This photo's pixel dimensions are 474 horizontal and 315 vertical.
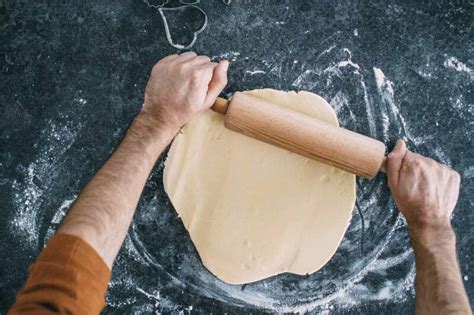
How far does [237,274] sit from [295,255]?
20cm

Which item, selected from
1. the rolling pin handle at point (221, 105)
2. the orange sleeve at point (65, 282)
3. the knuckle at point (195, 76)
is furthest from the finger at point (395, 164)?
the orange sleeve at point (65, 282)

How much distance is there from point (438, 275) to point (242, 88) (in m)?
0.83

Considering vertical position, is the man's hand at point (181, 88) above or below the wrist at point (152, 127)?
above

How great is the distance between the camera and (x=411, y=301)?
1732 mm

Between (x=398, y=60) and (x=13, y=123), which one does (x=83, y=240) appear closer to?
(x=13, y=123)

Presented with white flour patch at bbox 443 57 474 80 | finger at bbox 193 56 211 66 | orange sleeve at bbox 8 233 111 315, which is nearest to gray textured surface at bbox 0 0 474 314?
white flour patch at bbox 443 57 474 80

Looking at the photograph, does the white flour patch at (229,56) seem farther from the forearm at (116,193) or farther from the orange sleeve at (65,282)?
the orange sleeve at (65,282)

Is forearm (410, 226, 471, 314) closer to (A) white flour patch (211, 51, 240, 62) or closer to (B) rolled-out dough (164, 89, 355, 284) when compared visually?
(B) rolled-out dough (164, 89, 355, 284)

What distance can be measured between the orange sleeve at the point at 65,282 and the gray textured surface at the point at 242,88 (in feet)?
1.89

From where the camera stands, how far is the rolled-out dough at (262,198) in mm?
1617

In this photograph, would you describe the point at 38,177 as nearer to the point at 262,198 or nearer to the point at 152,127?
the point at 152,127

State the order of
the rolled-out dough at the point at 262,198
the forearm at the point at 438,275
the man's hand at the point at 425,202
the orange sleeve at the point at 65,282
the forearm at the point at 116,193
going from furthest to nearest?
the rolled-out dough at the point at 262,198, the man's hand at the point at 425,202, the forearm at the point at 438,275, the forearm at the point at 116,193, the orange sleeve at the point at 65,282

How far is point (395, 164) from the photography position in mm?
1545

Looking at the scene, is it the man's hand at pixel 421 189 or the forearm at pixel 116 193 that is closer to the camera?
the forearm at pixel 116 193
